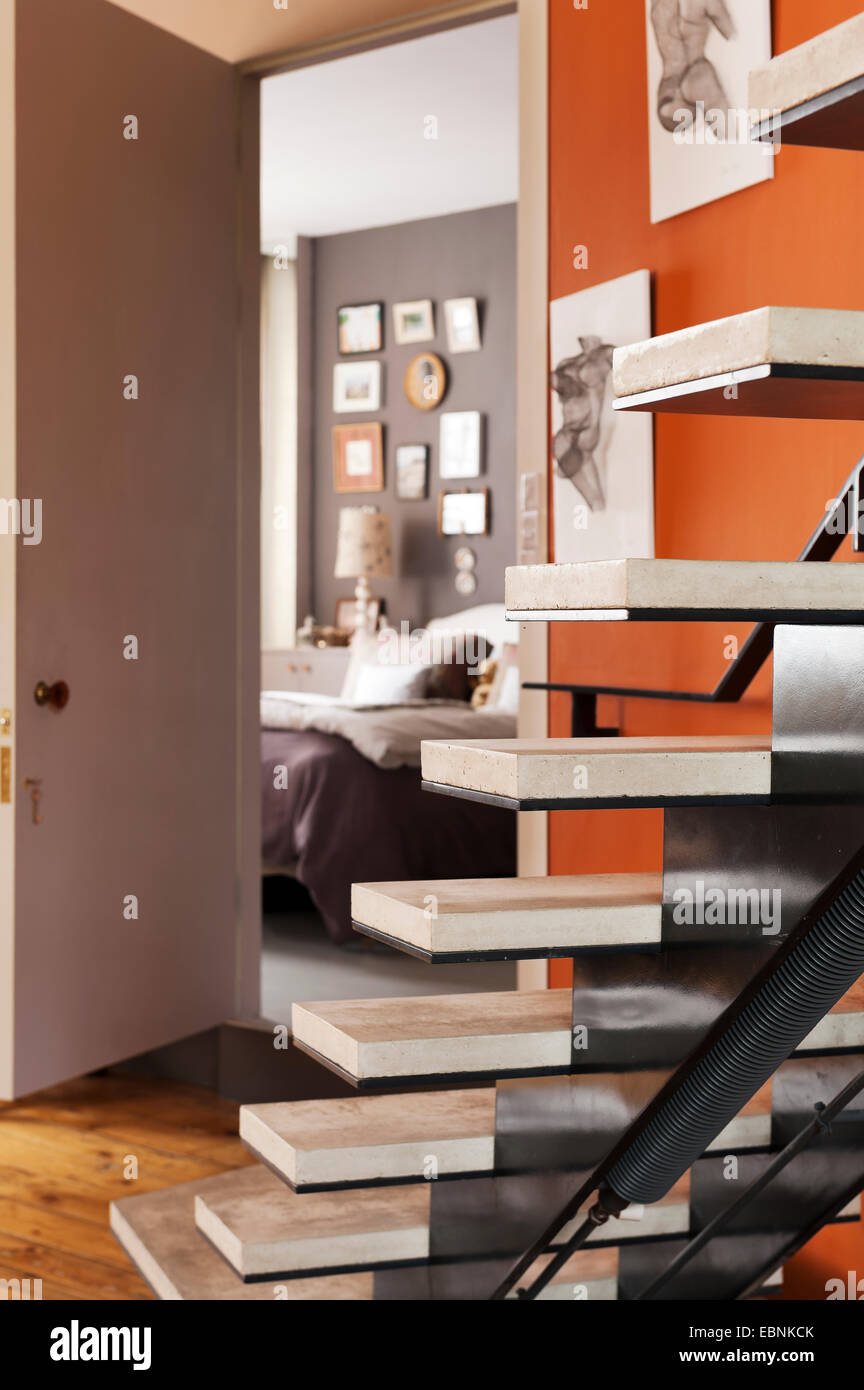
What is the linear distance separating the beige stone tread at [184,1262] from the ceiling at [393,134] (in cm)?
341

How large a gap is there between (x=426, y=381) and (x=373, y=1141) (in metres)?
5.81

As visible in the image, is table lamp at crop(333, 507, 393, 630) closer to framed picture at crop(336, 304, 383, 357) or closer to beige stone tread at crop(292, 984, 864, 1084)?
framed picture at crop(336, 304, 383, 357)

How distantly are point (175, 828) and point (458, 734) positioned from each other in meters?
1.59

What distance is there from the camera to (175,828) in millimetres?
3611

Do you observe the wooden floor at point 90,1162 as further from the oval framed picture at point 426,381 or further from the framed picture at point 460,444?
the oval framed picture at point 426,381

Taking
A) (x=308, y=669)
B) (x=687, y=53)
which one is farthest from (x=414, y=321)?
(x=687, y=53)

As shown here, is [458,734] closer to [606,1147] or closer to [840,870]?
[606,1147]

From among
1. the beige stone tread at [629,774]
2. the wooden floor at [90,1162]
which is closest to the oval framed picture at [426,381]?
the wooden floor at [90,1162]

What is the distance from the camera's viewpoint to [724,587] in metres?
1.27

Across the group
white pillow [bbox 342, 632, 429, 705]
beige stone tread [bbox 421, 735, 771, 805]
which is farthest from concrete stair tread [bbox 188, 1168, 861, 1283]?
white pillow [bbox 342, 632, 429, 705]

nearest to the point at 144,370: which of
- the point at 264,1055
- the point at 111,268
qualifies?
the point at 111,268

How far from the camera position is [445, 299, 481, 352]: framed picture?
23.1 feet

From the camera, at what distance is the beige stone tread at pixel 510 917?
1565 mm

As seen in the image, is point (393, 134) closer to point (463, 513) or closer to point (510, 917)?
point (463, 513)
